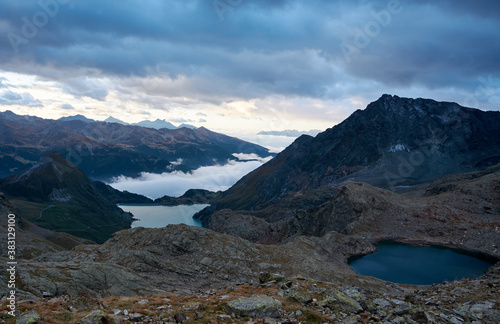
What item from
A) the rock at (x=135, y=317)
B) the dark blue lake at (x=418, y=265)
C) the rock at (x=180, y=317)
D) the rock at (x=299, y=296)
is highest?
the rock at (x=180, y=317)

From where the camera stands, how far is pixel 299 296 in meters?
27.8

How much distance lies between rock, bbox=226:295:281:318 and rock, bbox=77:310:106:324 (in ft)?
30.0

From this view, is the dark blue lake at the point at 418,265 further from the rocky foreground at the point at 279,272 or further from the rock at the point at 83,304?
the rock at the point at 83,304

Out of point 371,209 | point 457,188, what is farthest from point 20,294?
point 457,188

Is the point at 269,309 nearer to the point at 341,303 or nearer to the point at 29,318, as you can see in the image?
the point at 341,303

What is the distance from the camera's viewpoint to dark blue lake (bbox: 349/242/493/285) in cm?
7994

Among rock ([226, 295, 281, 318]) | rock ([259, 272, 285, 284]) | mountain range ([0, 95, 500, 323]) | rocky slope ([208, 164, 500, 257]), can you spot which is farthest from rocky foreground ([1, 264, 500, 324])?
rocky slope ([208, 164, 500, 257])

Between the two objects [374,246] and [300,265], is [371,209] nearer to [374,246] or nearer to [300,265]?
[374,246]

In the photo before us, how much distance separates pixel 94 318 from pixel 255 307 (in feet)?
38.2

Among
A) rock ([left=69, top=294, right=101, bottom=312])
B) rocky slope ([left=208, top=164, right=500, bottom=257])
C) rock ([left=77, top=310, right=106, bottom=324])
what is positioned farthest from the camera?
rocky slope ([left=208, top=164, right=500, bottom=257])

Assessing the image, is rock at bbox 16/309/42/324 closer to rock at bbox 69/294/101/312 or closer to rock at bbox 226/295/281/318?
rock at bbox 69/294/101/312

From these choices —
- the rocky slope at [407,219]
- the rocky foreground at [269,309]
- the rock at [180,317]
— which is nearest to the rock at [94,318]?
the rocky foreground at [269,309]

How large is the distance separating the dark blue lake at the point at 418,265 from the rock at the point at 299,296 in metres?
61.1

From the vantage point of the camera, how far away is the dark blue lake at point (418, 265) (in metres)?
79.9
